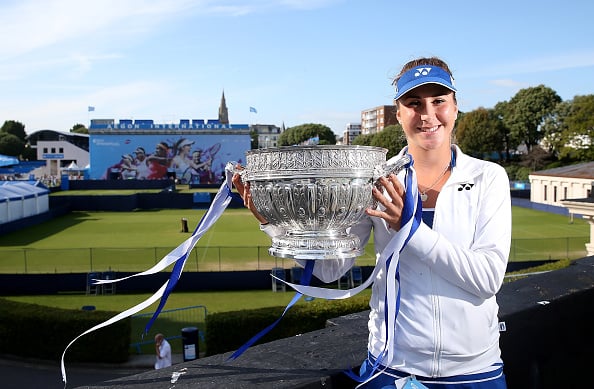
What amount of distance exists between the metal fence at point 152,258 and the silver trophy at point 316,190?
1491 cm

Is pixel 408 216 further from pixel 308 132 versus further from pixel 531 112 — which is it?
pixel 308 132

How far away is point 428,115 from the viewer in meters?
2.04

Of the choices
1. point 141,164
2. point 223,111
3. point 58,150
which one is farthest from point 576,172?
point 223,111

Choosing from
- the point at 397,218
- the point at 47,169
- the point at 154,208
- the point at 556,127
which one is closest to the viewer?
the point at 397,218

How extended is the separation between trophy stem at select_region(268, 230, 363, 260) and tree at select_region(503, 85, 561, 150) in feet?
236

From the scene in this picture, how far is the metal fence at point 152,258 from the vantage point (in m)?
17.6

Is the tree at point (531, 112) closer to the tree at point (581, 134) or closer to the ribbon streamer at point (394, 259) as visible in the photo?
the tree at point (581, 134)

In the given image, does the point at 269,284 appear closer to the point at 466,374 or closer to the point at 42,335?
the point at 42,335

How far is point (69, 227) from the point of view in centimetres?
2953

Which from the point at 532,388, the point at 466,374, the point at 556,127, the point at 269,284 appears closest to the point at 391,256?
the point at 466,374

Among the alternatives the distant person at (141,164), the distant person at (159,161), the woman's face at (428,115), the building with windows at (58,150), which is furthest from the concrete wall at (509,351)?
Result: the building with windows at (58,150)

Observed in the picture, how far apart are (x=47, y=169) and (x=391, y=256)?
107 metres

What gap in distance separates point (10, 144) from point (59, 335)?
105 metres

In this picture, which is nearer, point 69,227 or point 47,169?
point 69,227
